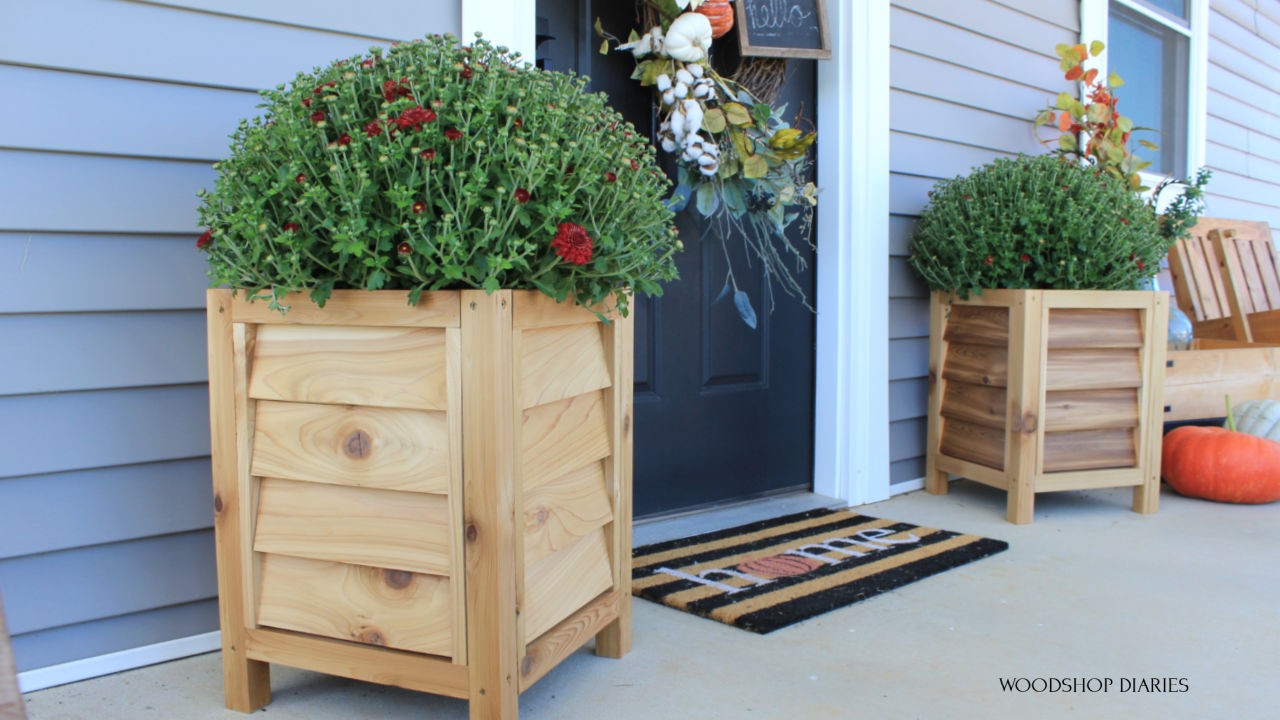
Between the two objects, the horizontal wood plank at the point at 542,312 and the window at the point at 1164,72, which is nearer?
the horizontal wood plank at the point at 542,312

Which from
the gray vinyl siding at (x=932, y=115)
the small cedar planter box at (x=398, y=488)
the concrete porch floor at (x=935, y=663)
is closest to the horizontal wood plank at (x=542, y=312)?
the small cedar planter box at (x=398, y=488)

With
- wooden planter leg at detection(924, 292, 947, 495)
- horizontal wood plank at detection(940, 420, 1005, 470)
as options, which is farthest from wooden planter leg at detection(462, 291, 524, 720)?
wooden planter leg at detection(924, 292, 947, 495)

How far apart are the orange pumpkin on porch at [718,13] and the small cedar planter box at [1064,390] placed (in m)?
1.04

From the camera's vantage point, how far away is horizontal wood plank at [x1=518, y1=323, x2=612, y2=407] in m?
1.31

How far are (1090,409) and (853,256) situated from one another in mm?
772

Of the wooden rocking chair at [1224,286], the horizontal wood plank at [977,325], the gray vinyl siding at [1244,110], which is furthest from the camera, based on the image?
the gray vinyl siding at [1244,110]

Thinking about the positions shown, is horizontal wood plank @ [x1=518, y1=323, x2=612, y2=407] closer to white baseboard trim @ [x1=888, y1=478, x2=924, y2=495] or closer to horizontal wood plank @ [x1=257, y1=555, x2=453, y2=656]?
horizontal wood plank @ [x1=257, y1=555, x2=453, y2=656]

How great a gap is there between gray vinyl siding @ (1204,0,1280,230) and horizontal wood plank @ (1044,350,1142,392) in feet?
8.03

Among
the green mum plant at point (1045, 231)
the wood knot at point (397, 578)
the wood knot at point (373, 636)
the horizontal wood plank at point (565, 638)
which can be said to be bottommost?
the horizontal wood plank at point (565, 638)

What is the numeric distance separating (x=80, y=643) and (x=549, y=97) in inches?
45.1

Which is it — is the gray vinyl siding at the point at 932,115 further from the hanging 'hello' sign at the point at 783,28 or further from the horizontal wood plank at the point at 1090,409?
the horizontal wood plank at the point at 1090,409

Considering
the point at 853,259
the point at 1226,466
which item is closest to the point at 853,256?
the point at 853,259

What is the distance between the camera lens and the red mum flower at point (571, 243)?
4.06 ft

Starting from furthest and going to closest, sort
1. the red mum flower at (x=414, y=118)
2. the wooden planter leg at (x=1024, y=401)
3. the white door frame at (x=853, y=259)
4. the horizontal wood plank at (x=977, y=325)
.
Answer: the white door frame at (x=853, y=259), the horizontal wood plank at (x=977, y=325), the wooden planter leg at (x=1024, y=401), the red mum flower at (x=414, y=118)
